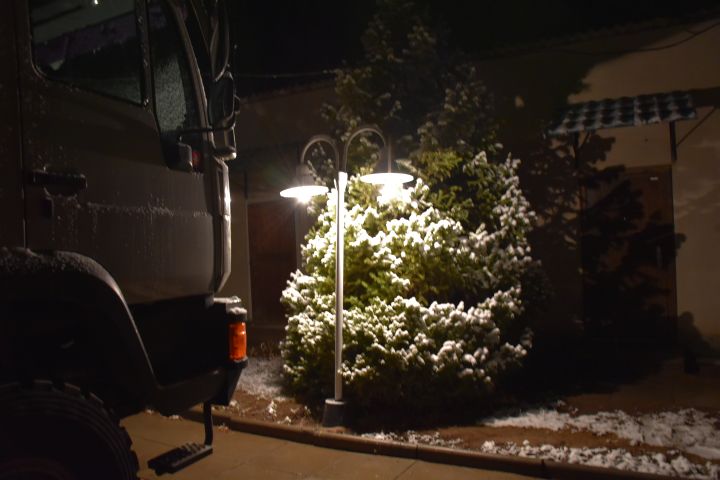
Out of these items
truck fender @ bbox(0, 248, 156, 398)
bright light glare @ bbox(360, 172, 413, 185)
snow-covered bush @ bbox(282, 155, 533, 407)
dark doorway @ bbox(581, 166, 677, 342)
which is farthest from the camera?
dark doorway @ bbox(581, 166, 677, 342)

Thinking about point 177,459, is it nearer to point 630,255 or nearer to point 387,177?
point 387,177

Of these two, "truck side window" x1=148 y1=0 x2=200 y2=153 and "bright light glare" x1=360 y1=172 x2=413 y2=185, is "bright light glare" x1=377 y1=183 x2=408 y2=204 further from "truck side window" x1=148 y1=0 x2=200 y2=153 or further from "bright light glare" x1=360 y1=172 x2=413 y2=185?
"truck side window" x1=148 y1=0 x2=200 y2=153

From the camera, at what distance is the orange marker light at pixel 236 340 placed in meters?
3.65

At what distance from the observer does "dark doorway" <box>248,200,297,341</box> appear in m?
11.2

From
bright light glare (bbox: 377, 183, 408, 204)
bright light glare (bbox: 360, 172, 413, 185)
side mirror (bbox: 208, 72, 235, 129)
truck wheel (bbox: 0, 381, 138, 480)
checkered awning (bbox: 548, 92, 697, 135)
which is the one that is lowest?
truck wheel (bbox: 0, 381, 138, 480)

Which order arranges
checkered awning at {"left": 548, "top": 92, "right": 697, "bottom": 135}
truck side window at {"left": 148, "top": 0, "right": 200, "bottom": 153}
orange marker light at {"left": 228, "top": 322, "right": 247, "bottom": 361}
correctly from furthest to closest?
1. checkered awning at {"left": 548, "top": 92, "right": 697, "bottom": 135}
2. orange marker light at {"left": 228, "top": 322, "right": 247, "bottom": 361}
3. truck side window at {"left": 148, "top": 0, "right": 200, "bottom": 153}

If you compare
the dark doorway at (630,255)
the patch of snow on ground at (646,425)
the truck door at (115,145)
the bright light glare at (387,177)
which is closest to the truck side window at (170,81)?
the truck door at (115,145)

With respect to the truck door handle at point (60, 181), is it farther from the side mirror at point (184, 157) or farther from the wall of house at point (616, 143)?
the wall of house at point (616, 143)

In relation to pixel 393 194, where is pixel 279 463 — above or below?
below

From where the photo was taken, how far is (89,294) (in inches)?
105

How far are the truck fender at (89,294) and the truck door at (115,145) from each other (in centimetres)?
15

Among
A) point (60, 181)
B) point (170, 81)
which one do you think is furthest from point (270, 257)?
point (60, 181)

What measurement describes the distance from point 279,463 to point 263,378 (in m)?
2.75

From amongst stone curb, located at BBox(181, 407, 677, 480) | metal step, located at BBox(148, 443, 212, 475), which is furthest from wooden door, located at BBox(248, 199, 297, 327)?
metal step, located at BBox(148, 443, 212, 475)
